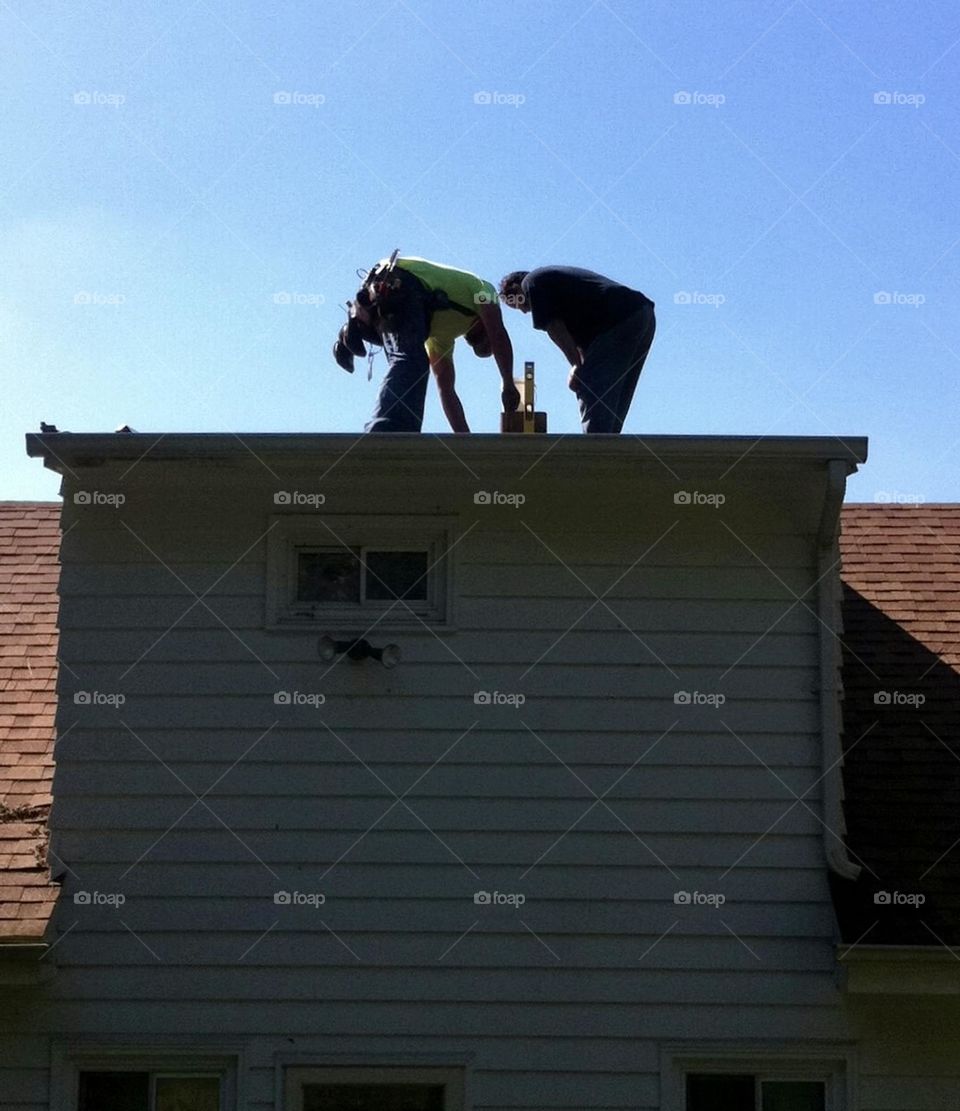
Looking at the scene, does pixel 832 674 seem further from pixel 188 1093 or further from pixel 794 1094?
pixel 188 1093

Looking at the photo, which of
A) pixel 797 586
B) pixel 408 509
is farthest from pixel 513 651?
pixel 797 586

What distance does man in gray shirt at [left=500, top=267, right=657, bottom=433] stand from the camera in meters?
8.88

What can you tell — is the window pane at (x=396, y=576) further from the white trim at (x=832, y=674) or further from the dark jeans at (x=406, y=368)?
the white trim at (x=832, y=674)

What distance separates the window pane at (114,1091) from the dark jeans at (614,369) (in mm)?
4171

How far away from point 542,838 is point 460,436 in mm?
2023

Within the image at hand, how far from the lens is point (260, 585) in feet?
26.0

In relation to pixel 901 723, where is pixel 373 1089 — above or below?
below

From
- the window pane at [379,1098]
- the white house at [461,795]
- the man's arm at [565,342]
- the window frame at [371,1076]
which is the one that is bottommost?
the window pane at [379,1098]

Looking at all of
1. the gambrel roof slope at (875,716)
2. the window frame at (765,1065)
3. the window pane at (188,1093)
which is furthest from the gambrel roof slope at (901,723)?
the window pane at (188,1093)

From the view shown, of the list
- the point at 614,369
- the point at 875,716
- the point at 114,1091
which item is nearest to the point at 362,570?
the point at 614,369

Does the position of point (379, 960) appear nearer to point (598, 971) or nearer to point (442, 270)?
point (598, 971)

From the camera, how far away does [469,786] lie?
767 cm

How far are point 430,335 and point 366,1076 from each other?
424 cm

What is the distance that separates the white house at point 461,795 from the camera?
24.2 feet
